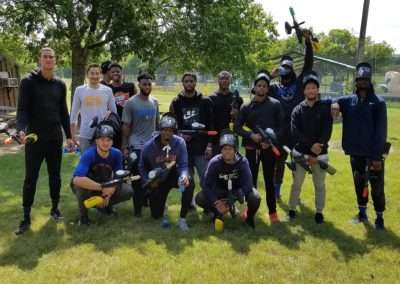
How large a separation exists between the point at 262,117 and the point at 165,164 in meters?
1.41

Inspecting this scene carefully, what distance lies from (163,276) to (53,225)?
210 cm

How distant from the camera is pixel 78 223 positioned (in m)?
5.62

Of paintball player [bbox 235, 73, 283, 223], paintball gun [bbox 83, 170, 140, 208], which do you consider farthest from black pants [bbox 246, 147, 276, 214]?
paintball gun [bbox 83, 170, 140, 208]

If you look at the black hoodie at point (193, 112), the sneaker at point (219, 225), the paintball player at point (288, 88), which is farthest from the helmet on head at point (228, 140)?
the paintball player at point (288, 88)

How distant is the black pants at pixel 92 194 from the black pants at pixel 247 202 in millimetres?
938

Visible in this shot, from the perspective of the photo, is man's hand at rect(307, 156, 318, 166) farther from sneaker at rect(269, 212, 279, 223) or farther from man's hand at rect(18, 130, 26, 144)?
man's hand at rect(18, 130, 26, 144)

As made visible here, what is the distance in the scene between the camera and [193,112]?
19.9 ft

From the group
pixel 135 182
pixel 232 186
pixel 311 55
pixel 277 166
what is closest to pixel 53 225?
pixel 135 182

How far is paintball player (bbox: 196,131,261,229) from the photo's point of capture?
536 centimetres

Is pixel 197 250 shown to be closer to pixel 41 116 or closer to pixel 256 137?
pixel 256 137

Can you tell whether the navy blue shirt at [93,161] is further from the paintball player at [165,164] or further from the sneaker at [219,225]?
the sneaker at [219,225]

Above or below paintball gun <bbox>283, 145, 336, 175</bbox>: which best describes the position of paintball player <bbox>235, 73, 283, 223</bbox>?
above

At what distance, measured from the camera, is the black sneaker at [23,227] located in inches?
207

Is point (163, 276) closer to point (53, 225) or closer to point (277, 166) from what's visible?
point (53, 225)
